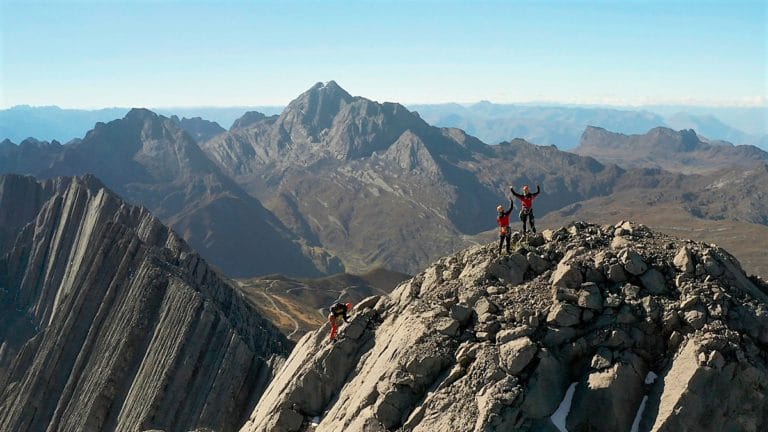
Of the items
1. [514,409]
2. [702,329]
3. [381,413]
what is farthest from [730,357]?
[381,413]

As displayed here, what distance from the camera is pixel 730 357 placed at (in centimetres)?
2397

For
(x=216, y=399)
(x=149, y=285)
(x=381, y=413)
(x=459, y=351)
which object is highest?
(x=459, y=351)

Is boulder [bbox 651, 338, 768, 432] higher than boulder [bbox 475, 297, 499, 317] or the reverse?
the reverse

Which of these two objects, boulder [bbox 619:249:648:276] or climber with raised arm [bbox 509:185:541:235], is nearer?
boulder [bbox 619:249:648:276]

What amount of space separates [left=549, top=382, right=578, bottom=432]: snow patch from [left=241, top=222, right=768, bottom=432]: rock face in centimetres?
8

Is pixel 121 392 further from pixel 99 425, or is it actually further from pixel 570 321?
pixel 570 321

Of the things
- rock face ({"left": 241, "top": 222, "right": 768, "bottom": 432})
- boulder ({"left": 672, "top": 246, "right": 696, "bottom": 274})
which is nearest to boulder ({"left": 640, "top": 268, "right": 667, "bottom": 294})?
rock face ({"left": 241, "top": 222, "right": 768, "bottom": 432})

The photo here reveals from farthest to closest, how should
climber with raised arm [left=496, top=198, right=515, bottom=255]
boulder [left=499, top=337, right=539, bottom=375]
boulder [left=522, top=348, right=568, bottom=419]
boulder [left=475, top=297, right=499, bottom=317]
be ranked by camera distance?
climber with raised arm [left=496, top=198, right=515, bottom=255] < boulder [left=475, top=297, right=499, bottom=317] < boulder [left=499, top=337, right=539, bottom=375] < boulder [left=522, top=348, right=568, bottom=419]

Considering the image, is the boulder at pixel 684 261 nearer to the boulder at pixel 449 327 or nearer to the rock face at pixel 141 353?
the boulder at pixel 449 327

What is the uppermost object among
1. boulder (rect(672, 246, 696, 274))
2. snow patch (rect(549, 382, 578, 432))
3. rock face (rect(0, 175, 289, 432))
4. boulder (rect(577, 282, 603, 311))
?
boulder (rect(672, 246, 696, 274))

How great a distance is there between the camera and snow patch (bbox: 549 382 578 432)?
24.4 meters

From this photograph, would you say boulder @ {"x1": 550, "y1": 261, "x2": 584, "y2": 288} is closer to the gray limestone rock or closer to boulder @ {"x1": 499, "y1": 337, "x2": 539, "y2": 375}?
the gray limestone rock

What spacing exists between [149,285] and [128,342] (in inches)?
266

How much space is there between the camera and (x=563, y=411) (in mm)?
24797
